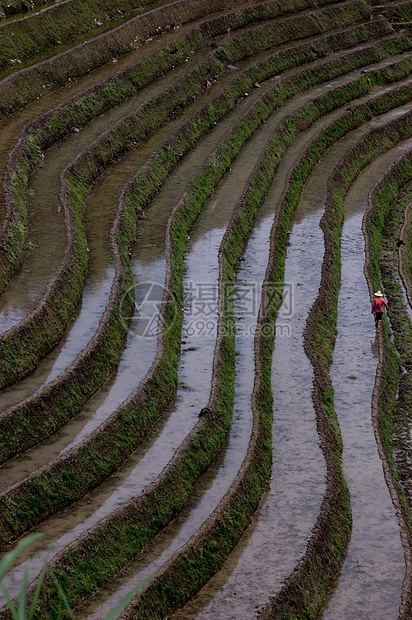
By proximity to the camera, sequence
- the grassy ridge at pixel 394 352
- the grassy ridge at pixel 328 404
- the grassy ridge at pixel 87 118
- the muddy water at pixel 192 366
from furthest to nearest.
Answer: the grassy ridge at pixel 394 352 < the grassy ridge at pixel 87 118 < the muddy water at pixel 192 366 < the grassy ridge at pixel 328 404

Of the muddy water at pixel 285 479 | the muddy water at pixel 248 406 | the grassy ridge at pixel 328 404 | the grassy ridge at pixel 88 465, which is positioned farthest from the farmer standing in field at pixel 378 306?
the grassy ridge at pixel 88 465

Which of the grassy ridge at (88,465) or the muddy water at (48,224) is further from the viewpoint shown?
the muddy water at (48,224)

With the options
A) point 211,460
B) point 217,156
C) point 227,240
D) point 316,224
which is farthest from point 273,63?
point 211,460

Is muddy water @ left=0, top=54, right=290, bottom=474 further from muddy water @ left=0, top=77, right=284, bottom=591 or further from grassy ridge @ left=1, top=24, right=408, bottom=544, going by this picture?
grassy ridge @ left=1, top=24, right=408, bottom=544

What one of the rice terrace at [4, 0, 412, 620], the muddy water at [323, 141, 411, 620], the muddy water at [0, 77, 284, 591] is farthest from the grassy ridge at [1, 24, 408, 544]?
the muddy water at [323, 141, 411, 620]

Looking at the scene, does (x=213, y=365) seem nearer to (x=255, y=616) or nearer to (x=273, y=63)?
(x=255, y=616)

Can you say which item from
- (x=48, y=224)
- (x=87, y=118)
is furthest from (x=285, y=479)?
(x=87, y=118)

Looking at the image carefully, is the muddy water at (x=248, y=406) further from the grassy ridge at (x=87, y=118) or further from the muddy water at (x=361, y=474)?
the grassy ridge at (x=87, y=118)
